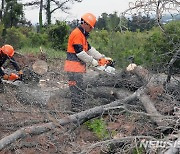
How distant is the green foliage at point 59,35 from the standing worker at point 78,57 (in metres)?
8.63

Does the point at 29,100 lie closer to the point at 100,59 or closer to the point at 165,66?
the point at 100,59

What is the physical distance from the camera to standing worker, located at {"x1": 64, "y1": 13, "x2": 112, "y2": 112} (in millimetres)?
6102

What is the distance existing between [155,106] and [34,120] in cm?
151

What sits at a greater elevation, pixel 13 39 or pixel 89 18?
pixel 89 18

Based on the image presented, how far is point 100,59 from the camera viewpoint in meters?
6.20

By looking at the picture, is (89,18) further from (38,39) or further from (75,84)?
(38,39)

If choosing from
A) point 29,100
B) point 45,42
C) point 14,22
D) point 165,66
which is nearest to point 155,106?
point 165,66

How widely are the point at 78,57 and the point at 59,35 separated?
30.4 feet

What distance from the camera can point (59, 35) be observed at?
15273 mm

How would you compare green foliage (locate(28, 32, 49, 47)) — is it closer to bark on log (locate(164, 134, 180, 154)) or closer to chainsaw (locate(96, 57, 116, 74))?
chainsaw (locate(96, 57, 116, 74))

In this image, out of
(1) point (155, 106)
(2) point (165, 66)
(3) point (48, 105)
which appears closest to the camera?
(1) point (155, 106)

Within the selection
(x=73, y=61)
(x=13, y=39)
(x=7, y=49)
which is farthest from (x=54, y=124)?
(x=13, y=39)

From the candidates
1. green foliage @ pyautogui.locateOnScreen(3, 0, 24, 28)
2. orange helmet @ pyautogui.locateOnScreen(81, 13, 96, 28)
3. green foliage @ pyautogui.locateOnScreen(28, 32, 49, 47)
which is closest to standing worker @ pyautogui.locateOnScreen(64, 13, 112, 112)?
orange helmet @ pyautogui.locateOnScreen(81, 13, 96, 28)

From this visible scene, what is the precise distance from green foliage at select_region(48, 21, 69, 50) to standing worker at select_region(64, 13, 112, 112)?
8626 mm
